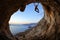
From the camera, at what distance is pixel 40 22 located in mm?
6938

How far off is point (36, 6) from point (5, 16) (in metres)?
0.81

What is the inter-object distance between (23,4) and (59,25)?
3.80 feet

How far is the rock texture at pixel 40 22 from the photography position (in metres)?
4.92

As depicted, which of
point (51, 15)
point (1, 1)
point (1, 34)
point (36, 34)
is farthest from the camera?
point (36, 34)

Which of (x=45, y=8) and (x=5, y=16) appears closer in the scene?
(x=5, y=16)

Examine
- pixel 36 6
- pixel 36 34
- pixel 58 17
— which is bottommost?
pixel 36 34

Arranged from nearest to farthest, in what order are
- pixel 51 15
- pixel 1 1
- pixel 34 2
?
pixel 1 1 < pixel 34 2 < pixel 51 15

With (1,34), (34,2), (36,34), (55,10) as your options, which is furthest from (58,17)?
(1,34)

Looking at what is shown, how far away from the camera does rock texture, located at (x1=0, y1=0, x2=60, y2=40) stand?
16.1 feet

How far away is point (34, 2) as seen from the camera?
5.36 meters

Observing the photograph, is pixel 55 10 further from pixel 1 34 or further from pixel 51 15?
pixel 1 34

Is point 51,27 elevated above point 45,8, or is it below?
below

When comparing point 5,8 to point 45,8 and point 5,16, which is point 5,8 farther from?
point 45,8

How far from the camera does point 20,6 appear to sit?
520 centimetres
